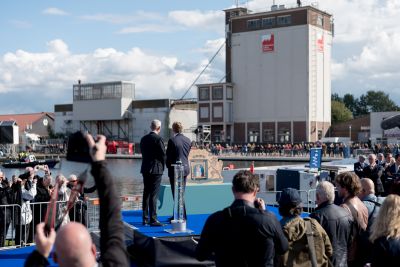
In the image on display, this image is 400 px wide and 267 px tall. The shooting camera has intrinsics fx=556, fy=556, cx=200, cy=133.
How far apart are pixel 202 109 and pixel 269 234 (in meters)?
81.2

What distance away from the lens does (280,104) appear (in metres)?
82.5

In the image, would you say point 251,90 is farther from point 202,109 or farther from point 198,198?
point 198,198

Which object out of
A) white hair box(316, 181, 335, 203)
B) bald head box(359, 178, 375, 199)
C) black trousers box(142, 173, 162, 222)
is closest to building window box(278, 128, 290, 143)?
black trousers box(142, 173, 162, 222)

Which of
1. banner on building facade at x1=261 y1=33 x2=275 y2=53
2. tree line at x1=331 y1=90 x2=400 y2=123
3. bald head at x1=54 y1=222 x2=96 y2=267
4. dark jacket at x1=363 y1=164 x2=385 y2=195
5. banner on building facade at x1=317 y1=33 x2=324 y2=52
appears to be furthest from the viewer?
tree line at x1=331 y1=90 x2=400 y2=123

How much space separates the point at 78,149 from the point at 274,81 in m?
81.1

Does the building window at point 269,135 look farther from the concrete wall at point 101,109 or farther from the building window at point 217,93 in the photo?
the concrete wall at point 101,109

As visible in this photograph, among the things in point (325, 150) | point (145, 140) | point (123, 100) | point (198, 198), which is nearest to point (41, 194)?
point (145, 140)

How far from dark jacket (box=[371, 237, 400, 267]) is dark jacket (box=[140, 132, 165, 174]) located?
5.45m

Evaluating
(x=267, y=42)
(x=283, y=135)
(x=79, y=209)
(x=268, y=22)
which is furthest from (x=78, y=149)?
(x=268, y=22)

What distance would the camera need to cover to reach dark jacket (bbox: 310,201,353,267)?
6.00 meters

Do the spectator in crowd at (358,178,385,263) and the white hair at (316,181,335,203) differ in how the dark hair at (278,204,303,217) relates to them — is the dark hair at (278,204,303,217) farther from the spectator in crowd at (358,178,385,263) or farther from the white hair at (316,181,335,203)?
the spectator in crowd at (358,178,385,263)

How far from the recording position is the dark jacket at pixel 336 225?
600 cm

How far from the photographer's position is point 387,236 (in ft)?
15.7

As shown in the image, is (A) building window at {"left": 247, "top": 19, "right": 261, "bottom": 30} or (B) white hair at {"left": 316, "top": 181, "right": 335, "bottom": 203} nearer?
(B) white hair at {"left": 316, "top": 181, "right": 335, "bottom": 203}
